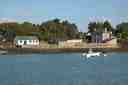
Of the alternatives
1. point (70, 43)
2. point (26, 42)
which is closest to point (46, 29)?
point (70, 43)

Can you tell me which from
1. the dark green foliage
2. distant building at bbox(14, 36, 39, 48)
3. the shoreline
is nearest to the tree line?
the dark green foliage

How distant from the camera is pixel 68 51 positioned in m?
101

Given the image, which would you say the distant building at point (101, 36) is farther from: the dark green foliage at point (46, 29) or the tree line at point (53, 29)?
the dark green foliage at point (46, 29)

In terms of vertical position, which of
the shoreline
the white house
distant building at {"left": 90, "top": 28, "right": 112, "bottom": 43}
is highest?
distant building at {"left": 90, "top": 28, "right": 112, "bottom": 43}

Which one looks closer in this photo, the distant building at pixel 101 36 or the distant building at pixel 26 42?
the distant building at pixel 26 42

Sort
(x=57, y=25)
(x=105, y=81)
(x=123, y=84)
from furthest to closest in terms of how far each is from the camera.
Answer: (x=57, y=25) → (x=105, y=81) → (x=123, y=84)

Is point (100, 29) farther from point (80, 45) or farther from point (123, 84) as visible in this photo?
point (123, 84)

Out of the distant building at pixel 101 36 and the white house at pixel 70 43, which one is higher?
the distant building at pixel 101 36

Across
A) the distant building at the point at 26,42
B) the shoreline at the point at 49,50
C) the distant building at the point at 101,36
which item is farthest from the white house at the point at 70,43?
the distant building at the point at 101,36

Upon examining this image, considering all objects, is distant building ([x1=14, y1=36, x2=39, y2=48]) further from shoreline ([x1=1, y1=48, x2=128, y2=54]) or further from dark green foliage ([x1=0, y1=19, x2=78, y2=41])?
dark green foliage ([x1=0, y1=19, x2=78, y2=41])

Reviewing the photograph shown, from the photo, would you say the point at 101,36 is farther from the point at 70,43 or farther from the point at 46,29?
the point at 46,29

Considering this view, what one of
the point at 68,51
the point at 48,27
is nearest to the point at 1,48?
the point at 68,51

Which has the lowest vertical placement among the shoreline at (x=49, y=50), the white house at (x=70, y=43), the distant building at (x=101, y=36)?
the shoreline at (x=49, y=50)

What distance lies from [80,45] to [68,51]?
8156 mm
